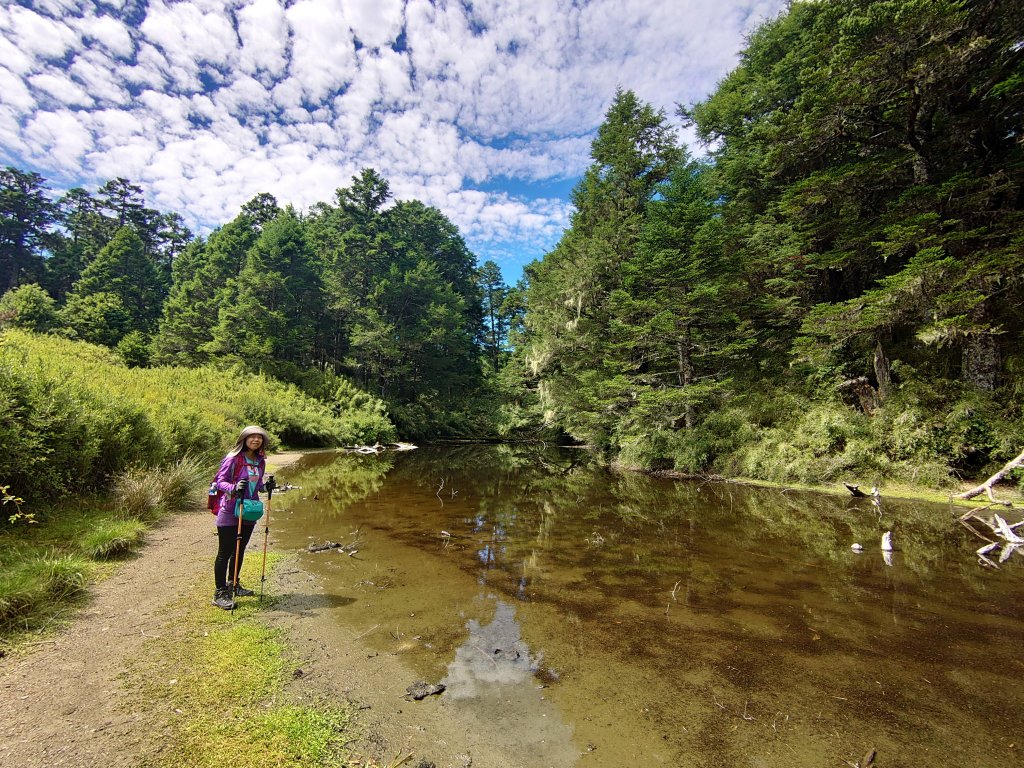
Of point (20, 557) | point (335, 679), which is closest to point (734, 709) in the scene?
point (335, 679)

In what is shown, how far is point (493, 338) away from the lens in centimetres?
5478

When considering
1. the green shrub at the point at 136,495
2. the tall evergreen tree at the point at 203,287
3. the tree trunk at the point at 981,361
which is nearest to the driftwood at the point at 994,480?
the tree trunk at the point at 981,361

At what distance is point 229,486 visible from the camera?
475 cm

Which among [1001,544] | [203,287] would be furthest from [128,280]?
[1001,544]

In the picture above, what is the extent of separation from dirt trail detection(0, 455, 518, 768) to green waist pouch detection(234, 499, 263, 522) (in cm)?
97

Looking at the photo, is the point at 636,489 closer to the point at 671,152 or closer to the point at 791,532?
the point at 791,532

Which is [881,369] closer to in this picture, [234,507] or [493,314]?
[234,507]

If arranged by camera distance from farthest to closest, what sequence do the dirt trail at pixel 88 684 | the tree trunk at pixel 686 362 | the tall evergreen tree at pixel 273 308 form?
the tall evergreen tree at pixel 273 308, the tree trunk at pixel 686 362, the dirt trail at pixel 88 684

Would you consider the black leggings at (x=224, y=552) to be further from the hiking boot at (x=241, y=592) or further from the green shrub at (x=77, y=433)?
the green shrub at (x=77, y=433)

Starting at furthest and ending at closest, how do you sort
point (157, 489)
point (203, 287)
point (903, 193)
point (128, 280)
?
point (128, 280), point (203, 287), point (903, 193), point (157, 489)

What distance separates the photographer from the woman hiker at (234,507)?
4742 mm

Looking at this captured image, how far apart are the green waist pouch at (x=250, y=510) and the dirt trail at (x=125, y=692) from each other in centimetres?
97

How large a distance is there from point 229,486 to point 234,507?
10.5 inches

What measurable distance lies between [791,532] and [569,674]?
687cm
